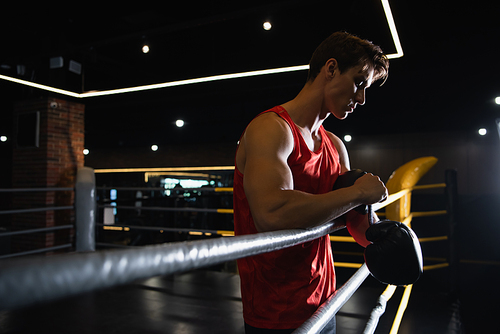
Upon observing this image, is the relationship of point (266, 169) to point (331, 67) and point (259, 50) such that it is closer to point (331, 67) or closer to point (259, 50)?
point (331, 67)

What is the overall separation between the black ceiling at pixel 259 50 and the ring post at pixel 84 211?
1976 mm

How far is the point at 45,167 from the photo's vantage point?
16.5 ft

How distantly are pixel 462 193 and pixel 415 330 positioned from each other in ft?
20.8

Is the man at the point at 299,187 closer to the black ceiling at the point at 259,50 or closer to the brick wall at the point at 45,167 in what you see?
the black ceiling at the point at 259,50

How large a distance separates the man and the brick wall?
16.4 feet

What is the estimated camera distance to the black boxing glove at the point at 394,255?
2.81 ft

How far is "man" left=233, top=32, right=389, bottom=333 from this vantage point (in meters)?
0.80

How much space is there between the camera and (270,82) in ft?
17.2

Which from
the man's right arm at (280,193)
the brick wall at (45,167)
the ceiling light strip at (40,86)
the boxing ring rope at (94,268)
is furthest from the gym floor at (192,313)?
the ceiling light strip at (40,86)

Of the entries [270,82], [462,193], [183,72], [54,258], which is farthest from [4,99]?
[462,193]

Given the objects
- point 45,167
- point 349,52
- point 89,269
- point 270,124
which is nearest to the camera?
point 89,269

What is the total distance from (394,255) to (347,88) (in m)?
0.51

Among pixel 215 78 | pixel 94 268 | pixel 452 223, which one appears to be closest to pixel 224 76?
pixel 215 78

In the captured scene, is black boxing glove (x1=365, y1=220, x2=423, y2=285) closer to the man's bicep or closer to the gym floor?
the man's bicep
